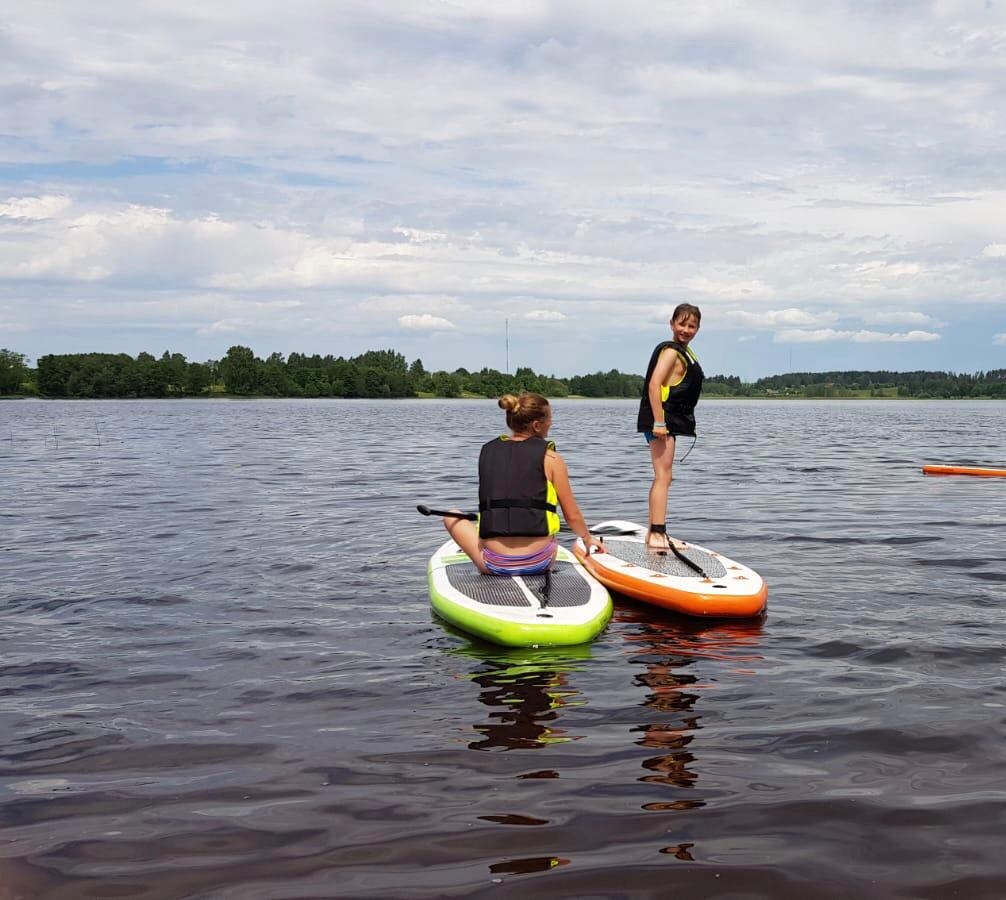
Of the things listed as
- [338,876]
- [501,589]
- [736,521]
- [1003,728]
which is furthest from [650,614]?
[736,521]

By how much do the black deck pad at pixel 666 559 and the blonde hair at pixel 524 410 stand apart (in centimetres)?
194

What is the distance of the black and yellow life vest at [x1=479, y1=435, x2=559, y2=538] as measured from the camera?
794 centimetres

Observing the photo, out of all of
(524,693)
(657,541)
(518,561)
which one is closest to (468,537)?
(518,561)

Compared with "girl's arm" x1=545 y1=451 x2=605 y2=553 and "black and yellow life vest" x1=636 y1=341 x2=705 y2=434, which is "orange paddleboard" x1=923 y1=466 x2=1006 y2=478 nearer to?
"black and yellow life vest" x1=636 y1=341 x2=705 y2=434

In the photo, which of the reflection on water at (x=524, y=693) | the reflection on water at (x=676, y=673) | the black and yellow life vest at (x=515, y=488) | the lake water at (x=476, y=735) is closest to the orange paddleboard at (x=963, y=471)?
the lake water at (x=476, y=735)

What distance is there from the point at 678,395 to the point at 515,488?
2.60 meters

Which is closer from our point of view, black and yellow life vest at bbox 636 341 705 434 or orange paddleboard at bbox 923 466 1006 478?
black and yellow life vest at bbox 636 341 705 434

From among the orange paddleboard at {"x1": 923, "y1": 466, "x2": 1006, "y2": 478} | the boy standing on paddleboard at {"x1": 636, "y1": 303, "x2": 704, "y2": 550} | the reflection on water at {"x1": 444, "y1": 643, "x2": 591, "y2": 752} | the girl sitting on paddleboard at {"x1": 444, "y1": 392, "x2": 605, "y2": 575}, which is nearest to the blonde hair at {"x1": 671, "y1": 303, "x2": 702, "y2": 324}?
the boy standing on paddleboard at {"x1": 636, "y1": 303, "x2": 704, "y2": 550}

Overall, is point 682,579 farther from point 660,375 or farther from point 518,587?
point 660,375

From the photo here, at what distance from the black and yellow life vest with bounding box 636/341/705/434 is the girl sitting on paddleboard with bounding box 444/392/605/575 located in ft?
5.84

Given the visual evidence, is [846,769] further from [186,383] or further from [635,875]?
[186,383]

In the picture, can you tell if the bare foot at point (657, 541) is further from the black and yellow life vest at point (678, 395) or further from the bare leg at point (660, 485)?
the black and yellow life vest at point (678, 395)

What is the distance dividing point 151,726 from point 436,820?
7.24 ft

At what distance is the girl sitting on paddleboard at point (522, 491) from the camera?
7934 millimetres
